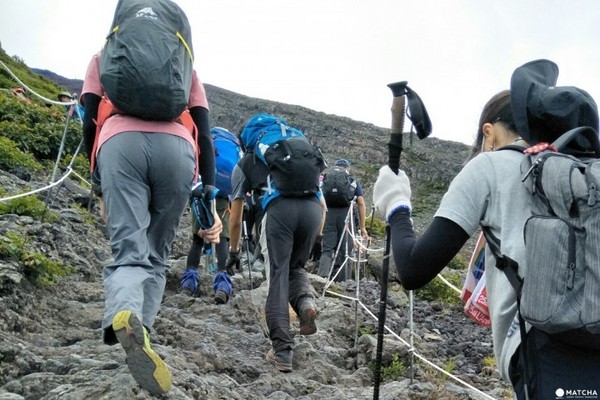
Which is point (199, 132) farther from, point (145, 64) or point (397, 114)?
point (397, 114)

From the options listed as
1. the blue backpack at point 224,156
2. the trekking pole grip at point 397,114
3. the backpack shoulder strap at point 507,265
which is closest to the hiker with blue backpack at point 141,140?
the trekking pole grip at point 397,114

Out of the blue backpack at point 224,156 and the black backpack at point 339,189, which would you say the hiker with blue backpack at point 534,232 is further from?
the black backpack at point 339,189

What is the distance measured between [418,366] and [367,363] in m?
Result: 0.41

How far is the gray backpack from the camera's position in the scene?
Answer: 178cm

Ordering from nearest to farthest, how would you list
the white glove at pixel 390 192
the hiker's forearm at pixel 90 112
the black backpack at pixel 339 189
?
the white glove at pixel 390 192 < the hiker's forearm at pixel 90 112 < the black backpack at pixel 339 189

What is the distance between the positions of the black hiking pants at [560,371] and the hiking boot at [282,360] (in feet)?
10.1

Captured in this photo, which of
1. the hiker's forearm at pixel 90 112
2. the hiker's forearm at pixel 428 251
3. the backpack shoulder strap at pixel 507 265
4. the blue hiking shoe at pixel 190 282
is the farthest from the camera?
the blue hiking shoe at pixel 190 282

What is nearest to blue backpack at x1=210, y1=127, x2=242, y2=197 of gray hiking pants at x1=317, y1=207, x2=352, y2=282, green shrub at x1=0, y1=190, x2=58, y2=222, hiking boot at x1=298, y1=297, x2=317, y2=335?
green shrub at x1=0, y1=190, x2=58, y2=222

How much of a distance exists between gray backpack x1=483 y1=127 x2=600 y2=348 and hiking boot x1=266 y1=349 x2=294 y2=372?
3.08 meters

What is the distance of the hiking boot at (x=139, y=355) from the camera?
2.85 m

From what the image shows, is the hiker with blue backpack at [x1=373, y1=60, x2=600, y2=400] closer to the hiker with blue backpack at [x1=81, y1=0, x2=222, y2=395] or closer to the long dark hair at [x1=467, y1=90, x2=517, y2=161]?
the long dark hair at [x1=467, y1=90, x2=517, y2=161]

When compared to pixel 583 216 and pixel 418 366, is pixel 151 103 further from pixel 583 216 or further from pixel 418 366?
pixel 418 366

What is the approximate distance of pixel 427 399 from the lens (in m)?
4.25

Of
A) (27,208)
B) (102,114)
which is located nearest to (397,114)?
(102,114)
